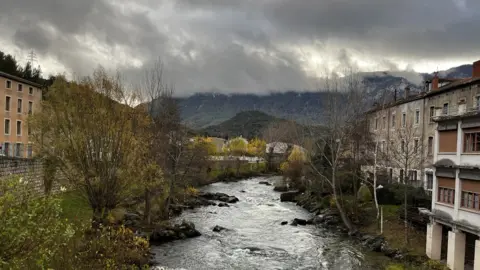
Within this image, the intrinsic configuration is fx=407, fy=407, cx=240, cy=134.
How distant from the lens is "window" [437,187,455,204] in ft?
86.6

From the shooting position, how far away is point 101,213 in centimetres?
2378

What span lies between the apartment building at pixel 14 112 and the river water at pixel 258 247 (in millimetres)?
31936

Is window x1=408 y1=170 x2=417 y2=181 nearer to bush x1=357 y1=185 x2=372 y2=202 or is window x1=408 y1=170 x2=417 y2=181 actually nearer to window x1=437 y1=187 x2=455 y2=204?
bush x1=357 y1=185 x2=372 y2=202

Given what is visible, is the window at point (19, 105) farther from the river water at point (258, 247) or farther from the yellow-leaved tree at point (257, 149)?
the yellow-leaved tree at point (257, 149)

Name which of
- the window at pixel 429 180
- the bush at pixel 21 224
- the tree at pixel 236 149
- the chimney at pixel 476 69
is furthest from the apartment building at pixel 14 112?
the tree at pixel 236 149

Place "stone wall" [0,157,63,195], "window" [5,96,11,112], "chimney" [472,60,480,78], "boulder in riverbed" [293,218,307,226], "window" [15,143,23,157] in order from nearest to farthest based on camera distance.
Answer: "stone wall" [0,157,63,195] → "chimney" [472,60,480,78] → "boulder in riverbed" [293,218,307,226] → "window" [15,143,23,157] → "window" [5,96,11,112]

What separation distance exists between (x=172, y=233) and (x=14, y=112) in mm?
43062

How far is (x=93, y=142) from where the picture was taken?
919 inches

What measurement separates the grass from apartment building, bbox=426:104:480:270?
6.85 ft

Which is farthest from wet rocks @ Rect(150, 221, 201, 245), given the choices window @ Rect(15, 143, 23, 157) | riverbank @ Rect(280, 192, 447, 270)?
window @ Rect(15, 143, 23, 157)

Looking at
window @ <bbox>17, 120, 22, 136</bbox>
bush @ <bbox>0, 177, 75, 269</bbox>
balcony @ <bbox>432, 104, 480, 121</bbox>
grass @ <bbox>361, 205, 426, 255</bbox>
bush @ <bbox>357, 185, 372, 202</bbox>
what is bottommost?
grass @ <bbox>361, 205, 426, 255</bbox>

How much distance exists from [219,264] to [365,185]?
82.8 feet

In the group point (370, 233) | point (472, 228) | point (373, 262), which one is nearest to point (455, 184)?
point (472, 228)

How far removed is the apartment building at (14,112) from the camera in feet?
200
